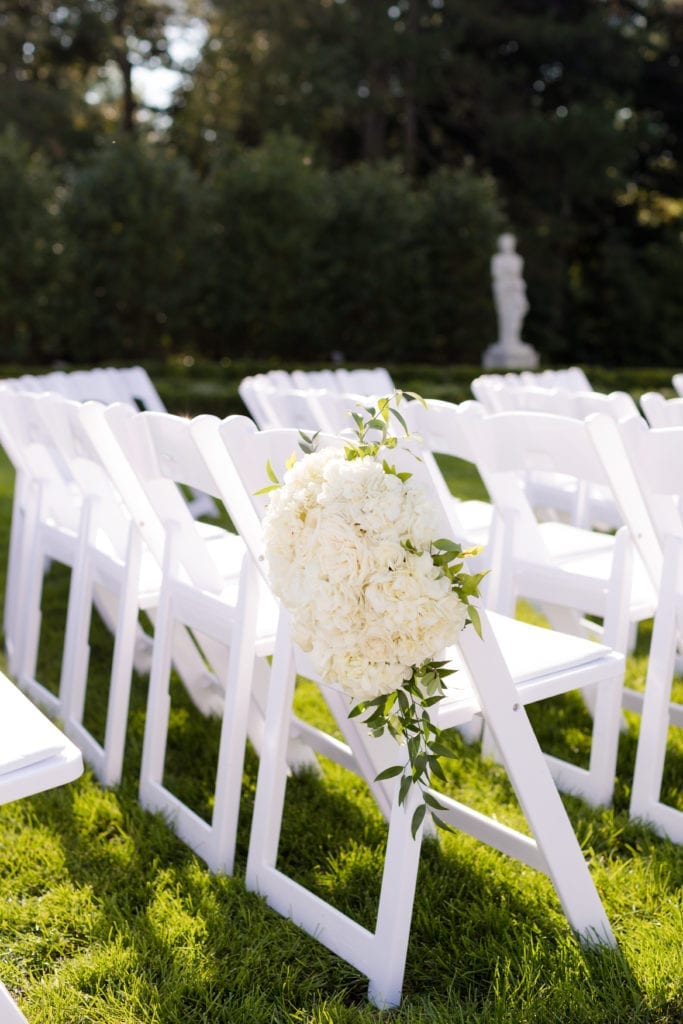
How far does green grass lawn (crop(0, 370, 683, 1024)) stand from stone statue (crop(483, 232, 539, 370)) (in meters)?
15.4

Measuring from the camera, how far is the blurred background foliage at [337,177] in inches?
575

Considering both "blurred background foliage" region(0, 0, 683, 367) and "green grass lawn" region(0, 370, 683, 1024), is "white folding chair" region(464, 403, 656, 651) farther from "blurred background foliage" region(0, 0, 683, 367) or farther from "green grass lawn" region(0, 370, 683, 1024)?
"blurred background foliage" region(0, 0, 683, 367)

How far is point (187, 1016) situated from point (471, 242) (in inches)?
676

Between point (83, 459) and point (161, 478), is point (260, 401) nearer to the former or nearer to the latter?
point (83, 459)

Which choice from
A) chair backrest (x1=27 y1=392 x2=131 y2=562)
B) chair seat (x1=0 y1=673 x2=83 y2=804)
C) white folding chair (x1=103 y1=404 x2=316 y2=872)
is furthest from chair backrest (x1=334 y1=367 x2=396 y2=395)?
chair seat (x1=0 y1=673 x2=83 y2=804)

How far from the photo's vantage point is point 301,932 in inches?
87.0

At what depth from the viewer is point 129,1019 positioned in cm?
195

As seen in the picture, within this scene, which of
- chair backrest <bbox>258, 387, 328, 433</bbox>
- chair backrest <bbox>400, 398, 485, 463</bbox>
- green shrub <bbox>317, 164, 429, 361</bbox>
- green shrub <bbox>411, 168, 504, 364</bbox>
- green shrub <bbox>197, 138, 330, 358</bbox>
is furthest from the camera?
green shrub <bbox>411, 168, 504, 364</bbox>

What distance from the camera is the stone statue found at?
58.3 ft

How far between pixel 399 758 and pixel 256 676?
0.58 meters

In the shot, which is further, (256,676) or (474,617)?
(256,676)

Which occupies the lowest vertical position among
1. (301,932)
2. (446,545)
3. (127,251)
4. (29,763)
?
(301,932)

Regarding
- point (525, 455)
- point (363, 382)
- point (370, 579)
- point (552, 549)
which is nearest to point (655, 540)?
point (525, 455)

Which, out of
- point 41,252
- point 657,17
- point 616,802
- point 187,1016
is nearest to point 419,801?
point 187,1016
